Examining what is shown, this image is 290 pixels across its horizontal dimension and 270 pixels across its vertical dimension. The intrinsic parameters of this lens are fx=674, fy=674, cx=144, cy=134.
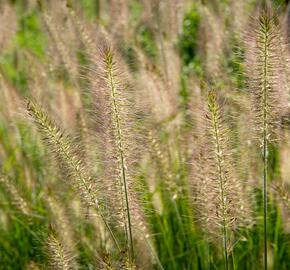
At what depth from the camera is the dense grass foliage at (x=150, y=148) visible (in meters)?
2.67

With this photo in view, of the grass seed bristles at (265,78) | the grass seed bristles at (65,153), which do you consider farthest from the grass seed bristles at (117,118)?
the grass seed bristles at (265,78)

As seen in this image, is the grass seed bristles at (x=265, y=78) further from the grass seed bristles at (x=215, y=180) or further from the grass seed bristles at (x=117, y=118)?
the grass seed bristles at (x=117, y=118)

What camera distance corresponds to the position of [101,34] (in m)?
3.99

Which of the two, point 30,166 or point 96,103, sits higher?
point 96,103

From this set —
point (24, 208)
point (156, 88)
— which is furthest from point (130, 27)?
point (24, 208)

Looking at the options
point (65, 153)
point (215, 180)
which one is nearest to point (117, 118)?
point (65, 153)

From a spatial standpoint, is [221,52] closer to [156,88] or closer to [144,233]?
[156,88]

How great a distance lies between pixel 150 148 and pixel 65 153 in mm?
818

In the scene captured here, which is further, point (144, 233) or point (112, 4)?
point (112, 4)

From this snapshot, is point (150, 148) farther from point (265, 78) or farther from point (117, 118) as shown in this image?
point (265, 78)

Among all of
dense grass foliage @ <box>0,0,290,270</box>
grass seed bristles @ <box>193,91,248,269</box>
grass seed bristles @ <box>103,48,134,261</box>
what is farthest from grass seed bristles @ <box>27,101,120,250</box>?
grass seed bristles @ <box>193,91,248,269</box>

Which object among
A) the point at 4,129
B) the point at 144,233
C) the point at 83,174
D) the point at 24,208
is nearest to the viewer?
the point at 83,174

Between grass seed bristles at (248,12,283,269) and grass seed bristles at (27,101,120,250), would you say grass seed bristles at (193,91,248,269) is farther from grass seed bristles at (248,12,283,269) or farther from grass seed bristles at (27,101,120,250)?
grass seed bristles at (27,101,120,250)

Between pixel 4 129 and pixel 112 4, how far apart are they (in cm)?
140
